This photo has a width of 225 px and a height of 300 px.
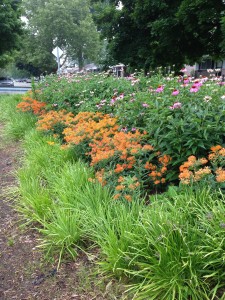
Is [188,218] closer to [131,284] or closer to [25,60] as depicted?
[131,284]

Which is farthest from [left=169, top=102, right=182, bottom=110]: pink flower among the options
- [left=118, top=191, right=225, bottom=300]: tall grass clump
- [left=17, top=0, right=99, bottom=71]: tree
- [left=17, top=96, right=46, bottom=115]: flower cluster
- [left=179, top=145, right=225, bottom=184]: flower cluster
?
[left=17, top=0, right=99, bottom=71]: tree

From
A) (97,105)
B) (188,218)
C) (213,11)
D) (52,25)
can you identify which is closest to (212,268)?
(188,218)

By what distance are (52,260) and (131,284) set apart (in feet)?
2.41

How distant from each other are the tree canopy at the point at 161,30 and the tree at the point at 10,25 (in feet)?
15.1

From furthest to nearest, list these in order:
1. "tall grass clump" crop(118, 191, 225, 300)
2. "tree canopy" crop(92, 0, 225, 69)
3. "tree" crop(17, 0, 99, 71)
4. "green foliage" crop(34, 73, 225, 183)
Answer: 1. "tree" crop(17, 0, 99, 71)
2. "tree canopy" crop(92, 0, 225, 69)
3. "green foliage" crop(34, 73, 225, 183)
4. "tall grass clump" crop(118, 191, 225, 300)

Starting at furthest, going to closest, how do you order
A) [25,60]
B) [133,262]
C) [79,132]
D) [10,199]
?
[25,60], [79,132], [10,199], [133,262]

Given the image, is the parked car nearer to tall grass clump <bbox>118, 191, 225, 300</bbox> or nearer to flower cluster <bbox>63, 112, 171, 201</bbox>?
flower cluster <bbox>63, 112, 171, 201</bbox>

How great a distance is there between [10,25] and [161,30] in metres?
8.79

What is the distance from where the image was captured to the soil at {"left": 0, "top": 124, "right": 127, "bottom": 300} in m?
2.12

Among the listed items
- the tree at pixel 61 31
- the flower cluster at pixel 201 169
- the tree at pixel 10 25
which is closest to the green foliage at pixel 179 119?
the flower cluster at pixel 201 169

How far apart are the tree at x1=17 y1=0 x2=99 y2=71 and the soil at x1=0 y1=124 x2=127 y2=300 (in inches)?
1388

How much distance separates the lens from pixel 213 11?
986 cm

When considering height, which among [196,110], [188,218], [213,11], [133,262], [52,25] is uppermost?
[52,25]

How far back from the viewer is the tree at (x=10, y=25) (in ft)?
A: 51.6
